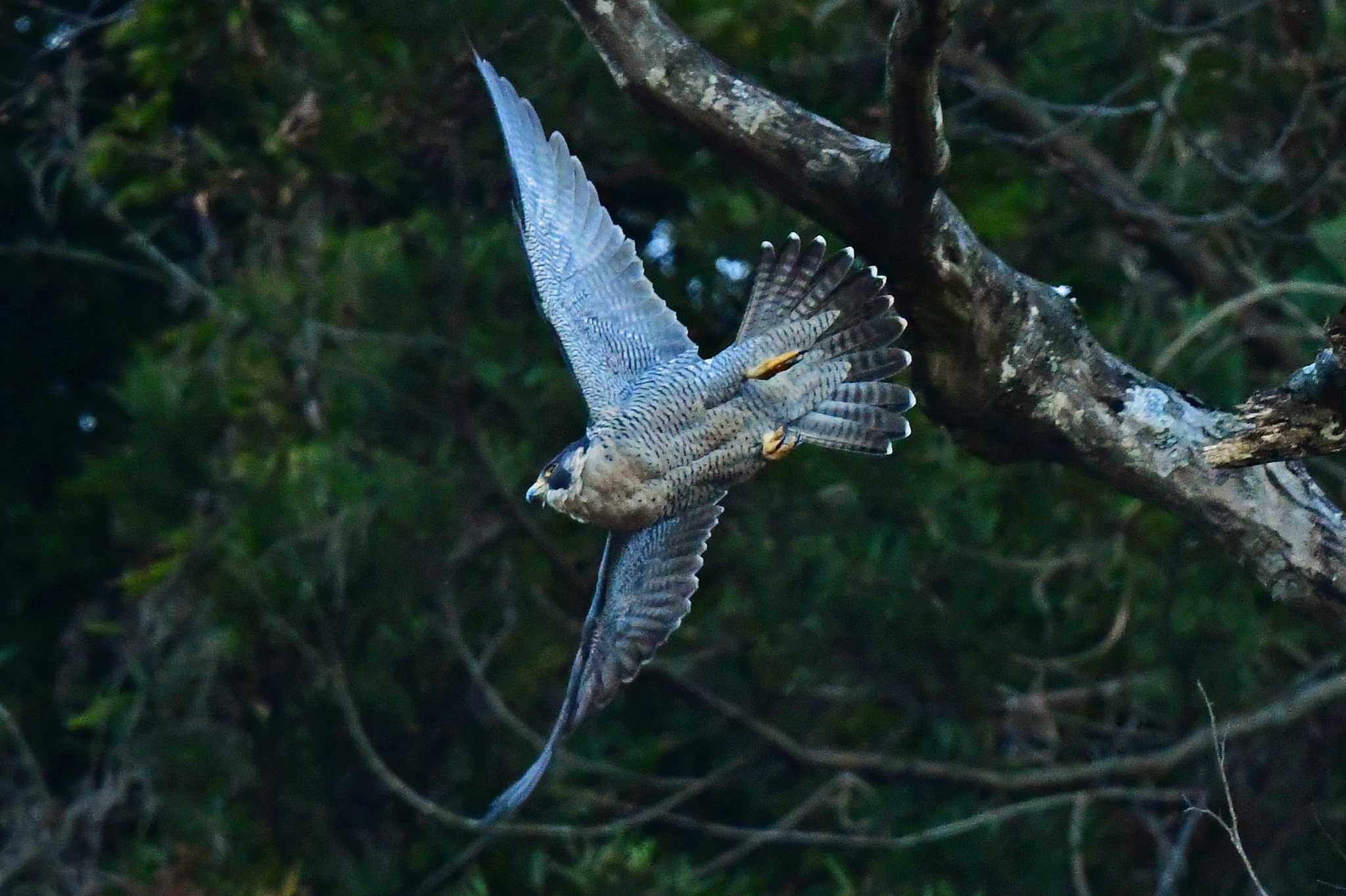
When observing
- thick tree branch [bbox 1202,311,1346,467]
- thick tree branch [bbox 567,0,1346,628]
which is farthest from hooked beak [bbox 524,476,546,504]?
thick tree branch [bbox 1202,311,1346,467]

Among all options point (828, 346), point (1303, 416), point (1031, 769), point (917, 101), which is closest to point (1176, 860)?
point (1031, 769)

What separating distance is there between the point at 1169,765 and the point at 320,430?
2801 mm

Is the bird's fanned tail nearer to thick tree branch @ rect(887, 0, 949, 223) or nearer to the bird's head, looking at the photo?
the bird's head

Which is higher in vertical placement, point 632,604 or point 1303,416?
point 1303,416

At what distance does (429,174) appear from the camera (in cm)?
568

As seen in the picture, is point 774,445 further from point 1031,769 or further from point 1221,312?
point 1031,769

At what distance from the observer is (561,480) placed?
12.4ft

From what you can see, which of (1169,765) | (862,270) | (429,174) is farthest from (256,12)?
(1169,765)

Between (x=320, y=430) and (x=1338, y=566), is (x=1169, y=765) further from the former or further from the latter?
(x=320, y=430)

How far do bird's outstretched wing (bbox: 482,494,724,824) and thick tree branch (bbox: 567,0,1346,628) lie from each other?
0.94 meters

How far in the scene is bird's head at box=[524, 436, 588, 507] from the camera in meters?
3.77

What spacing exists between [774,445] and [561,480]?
0.50 meters

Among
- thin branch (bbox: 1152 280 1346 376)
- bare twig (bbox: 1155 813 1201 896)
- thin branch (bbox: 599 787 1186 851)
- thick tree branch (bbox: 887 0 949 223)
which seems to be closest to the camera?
thick tree branch (bbox: 887 0 949 223)

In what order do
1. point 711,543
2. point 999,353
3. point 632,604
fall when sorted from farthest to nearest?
point 711,543 < point 632,604 < point 999,353
